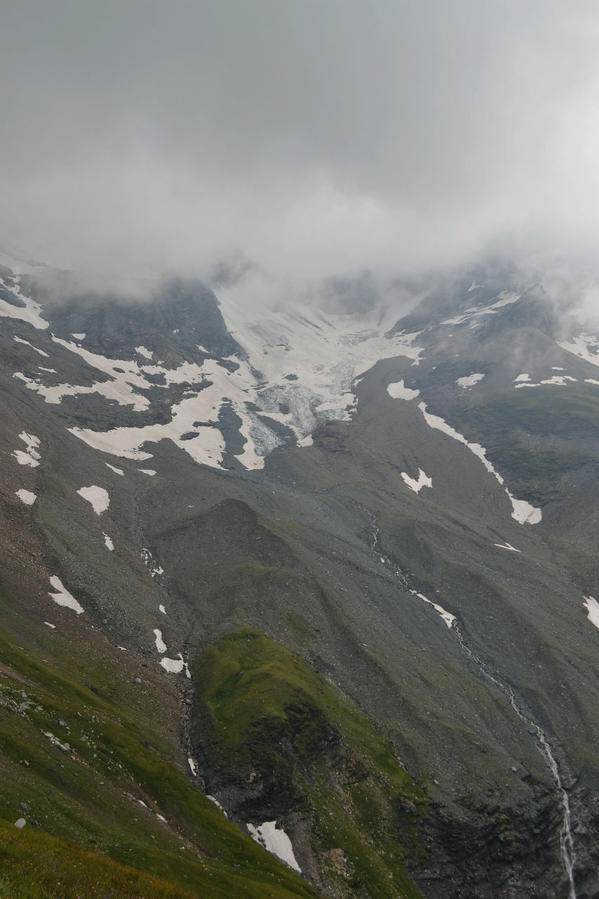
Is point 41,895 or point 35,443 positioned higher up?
point 41,895

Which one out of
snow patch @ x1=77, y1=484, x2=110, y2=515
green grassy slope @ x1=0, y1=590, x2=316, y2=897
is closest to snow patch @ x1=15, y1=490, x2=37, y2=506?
snow patch @ x1=77, y1=484, x2=110, y2=515

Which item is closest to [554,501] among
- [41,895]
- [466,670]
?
[466,670]

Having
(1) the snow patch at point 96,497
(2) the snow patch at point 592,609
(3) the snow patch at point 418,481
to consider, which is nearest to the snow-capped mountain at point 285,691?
(2) the snow patch at point 592,609

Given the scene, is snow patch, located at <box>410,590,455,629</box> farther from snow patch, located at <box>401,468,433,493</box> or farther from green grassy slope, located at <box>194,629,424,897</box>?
snow patch, located at <box>401,468,433,493</box>

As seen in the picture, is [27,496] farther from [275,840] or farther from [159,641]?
[275,840]

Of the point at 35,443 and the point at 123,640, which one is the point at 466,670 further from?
the point at 35,443

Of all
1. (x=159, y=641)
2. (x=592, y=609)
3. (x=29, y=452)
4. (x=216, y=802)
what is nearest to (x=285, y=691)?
(x=216, y=802)
